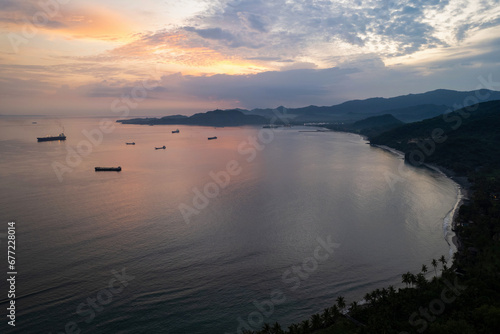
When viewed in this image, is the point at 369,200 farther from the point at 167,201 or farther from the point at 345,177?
the point at 167,201

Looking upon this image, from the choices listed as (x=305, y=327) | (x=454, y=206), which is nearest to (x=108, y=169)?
(x=305, y=327)

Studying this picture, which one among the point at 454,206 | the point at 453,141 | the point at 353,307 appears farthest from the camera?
the point at 453,141

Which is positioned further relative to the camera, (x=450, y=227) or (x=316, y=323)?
(x=450, y=227)

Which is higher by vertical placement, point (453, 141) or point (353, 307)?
point (453, 141)

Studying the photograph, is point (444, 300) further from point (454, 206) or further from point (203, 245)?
point (454, 206)

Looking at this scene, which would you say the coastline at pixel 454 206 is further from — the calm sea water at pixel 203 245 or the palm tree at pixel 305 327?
the palm tree at pixel 305 327

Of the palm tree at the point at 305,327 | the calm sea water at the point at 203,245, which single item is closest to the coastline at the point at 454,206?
the calm sea water at the point at 203,245

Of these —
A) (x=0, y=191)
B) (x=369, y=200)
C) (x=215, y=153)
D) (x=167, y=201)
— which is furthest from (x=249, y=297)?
(x=215, y=153)
